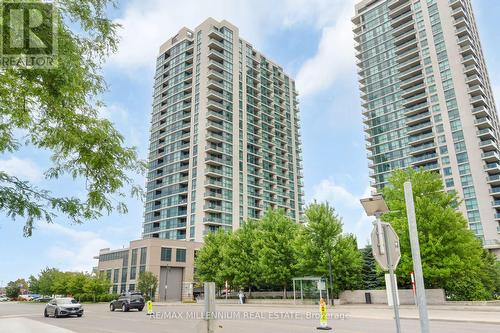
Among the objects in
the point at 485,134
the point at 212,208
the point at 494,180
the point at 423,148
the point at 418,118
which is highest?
the point at 418,118

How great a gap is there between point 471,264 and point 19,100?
1467 inches

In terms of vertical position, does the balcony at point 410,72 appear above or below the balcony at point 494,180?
above

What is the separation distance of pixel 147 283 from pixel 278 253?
2892 centimetres

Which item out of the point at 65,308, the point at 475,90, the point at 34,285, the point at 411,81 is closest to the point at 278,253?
the point at 65,308

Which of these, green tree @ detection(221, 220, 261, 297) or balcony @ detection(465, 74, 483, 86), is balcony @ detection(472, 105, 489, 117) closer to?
balcony @ detection(465, 74, 483, 86)

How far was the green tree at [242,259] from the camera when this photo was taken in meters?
49.6

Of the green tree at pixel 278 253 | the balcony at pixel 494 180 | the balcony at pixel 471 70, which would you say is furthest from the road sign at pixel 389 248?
the balcony at pixel 471 70

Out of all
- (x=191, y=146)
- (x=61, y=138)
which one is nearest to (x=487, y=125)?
(x=191, y=146)

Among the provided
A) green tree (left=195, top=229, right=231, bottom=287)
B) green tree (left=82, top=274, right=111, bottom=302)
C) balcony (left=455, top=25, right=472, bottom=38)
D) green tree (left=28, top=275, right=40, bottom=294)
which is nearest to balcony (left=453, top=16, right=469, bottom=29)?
balcony (left=455, top=25, right=472, bottom=38)

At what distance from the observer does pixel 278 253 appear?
A: 45406 mm

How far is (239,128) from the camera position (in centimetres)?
9131

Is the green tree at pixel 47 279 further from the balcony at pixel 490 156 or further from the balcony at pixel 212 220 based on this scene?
the balcony at pixel 490 156

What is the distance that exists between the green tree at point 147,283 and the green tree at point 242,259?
737 inches

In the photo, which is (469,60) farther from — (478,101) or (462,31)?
(478,101)
